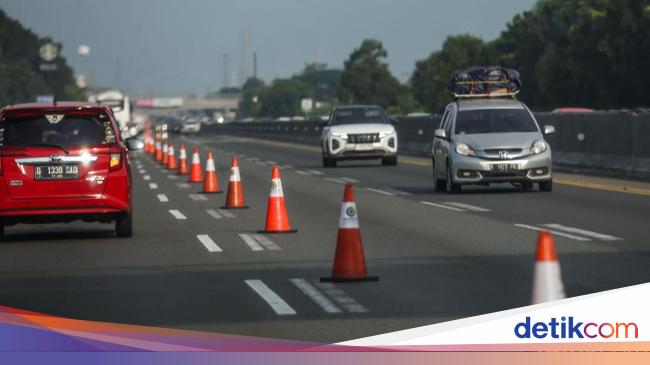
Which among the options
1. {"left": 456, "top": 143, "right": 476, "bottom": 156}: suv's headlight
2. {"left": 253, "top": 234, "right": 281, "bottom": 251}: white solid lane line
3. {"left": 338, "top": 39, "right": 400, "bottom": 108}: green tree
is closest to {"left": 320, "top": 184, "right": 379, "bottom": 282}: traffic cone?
{"left": 253, "top": 234, "right": 281, "bottom": 251}: white solid lane line

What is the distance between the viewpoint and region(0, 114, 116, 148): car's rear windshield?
19453mm

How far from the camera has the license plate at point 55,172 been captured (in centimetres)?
1923

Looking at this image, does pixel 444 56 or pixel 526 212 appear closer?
pixel 526 212

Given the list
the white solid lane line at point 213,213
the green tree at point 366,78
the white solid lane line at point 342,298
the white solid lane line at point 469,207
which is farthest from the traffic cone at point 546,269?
the green tree at point 366,78

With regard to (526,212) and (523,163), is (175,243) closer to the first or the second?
(526,212)

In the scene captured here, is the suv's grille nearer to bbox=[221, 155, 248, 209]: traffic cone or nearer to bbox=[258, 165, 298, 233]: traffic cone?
bbox=[221, 155, 248, 209]: traffic cone

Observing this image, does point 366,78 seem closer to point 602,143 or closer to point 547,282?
point 602,143

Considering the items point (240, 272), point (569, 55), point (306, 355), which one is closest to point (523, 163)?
point (240, 272)

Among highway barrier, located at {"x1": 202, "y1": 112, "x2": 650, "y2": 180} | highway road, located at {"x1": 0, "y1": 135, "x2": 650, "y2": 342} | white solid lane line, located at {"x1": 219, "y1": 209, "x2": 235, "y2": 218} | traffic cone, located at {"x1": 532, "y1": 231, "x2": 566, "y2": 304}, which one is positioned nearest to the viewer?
traffic cone, located at {"x1": 532, "y1": 231, "x2": 566, "y2": 304}

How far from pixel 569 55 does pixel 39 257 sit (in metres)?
95.7

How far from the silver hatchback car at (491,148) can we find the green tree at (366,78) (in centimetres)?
16336

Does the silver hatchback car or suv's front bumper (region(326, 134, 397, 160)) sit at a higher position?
the silver hatchback car

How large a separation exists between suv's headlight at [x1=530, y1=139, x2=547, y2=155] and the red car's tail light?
10040mm

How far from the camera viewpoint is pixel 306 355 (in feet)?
32.0
